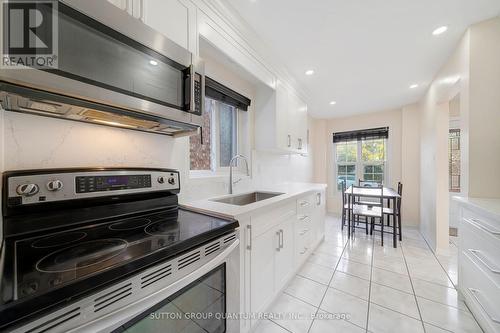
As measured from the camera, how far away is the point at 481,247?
1325mm

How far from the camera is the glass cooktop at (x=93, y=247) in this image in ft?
1.61

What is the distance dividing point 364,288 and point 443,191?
1.91 m

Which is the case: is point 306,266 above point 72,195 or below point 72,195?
below

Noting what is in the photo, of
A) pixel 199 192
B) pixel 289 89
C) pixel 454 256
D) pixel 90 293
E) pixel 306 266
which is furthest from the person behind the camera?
pixel 289 89

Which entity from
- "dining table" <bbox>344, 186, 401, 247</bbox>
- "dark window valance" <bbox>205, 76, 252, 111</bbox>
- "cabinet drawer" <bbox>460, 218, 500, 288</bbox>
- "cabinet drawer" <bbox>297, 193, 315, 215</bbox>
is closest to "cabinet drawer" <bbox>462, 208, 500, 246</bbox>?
"cabinet drawer" <bbox>460, 218, 500, 288</bbox>

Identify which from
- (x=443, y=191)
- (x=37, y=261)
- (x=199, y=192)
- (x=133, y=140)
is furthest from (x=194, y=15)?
(x=443, y=191)

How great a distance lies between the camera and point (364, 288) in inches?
71.6

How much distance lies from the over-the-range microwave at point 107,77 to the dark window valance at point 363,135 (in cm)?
436

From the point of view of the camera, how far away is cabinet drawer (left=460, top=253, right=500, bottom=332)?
118 cm

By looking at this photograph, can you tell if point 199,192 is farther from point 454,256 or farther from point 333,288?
point 454,256

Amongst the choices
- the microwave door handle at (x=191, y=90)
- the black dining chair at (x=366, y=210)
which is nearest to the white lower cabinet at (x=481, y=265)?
the black dining chair at (x=366, y=210)

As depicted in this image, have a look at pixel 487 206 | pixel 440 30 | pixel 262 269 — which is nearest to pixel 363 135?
pixel 440 30

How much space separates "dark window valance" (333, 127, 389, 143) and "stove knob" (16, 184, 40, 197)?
16.4 ft

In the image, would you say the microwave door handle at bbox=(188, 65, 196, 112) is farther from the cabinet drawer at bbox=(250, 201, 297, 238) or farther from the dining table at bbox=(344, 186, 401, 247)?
the dining table at bbox=(344, 186, 401, 247)
